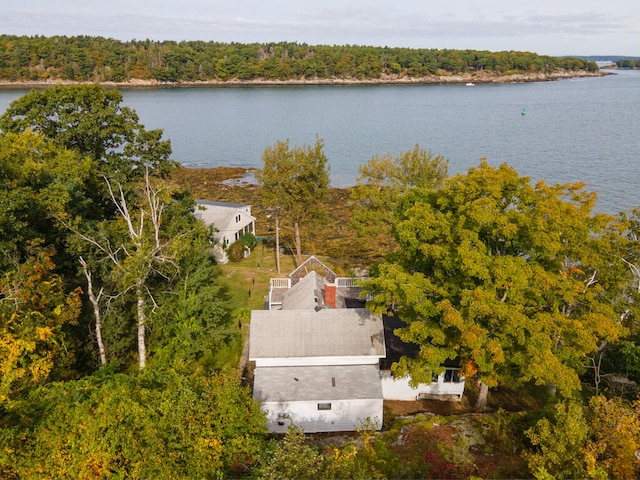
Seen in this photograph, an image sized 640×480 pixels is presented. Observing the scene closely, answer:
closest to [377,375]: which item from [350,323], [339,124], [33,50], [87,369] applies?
[350,323]

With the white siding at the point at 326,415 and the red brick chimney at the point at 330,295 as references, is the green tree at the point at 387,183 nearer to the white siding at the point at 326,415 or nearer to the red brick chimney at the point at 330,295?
the red brick chimney at the point at 330,295

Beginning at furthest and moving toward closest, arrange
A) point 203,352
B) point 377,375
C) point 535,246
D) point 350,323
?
point 203,352
point 350,323
point 377,375
point 535,246

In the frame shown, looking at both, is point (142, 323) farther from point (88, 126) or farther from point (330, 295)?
point (88, 126)

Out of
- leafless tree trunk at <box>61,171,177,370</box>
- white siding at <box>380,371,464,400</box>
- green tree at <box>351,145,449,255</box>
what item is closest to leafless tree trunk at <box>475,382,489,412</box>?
white siding at <box>380,371,464,400</box>

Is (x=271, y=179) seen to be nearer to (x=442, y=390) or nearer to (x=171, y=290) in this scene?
(x=171, y=290)

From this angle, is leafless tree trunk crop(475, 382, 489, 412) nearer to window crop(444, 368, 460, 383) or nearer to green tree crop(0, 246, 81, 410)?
window crop(444, 368, 460, 383)

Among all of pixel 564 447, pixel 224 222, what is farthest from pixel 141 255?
pixel 224 222
